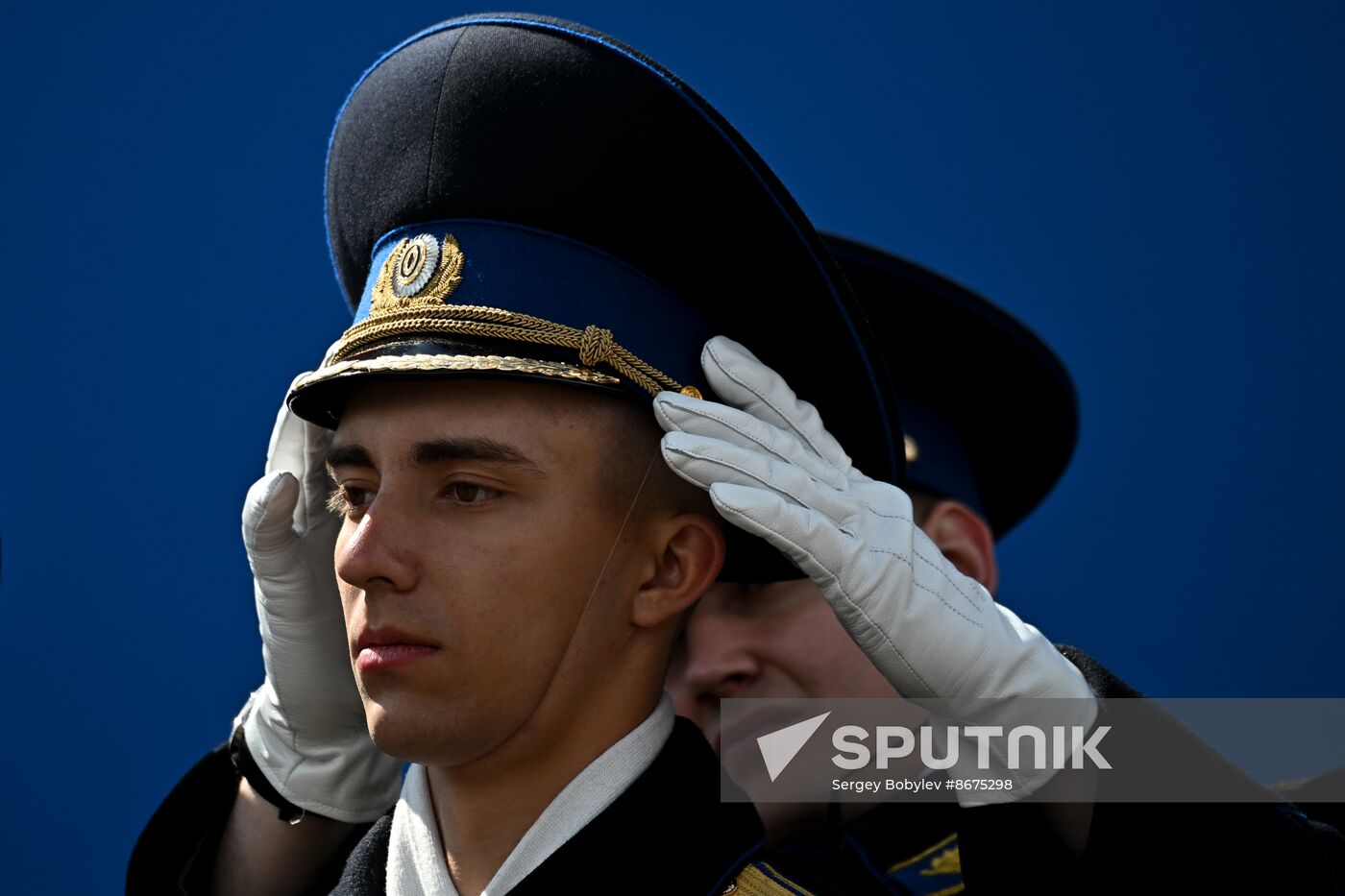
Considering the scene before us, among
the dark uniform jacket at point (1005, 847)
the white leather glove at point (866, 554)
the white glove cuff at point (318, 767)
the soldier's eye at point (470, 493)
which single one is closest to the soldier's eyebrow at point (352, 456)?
the soldier's eye at point (470, 493)

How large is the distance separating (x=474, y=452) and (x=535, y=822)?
430 mm

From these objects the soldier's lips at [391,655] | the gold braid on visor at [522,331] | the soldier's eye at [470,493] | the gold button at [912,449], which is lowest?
the soldier's lips at [391,655]

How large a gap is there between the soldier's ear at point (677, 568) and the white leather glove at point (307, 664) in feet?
1.88

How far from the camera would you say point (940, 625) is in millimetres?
1788

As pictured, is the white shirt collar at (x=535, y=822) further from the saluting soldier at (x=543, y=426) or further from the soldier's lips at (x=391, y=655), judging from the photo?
the soldier's lips at (x=391, y=655)

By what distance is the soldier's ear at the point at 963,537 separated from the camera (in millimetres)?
2838

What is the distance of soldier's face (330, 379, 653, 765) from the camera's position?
1638mm

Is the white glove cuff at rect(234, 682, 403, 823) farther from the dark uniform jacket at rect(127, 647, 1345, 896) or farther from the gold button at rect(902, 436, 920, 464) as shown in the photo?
the gold button at rect(902, 436, 920, 464)

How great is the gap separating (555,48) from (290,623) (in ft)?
2.94

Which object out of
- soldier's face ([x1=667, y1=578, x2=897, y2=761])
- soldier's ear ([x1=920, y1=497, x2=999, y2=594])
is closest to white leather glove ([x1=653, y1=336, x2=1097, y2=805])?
soldier's face ([x1=667, y1=578, x2=897, y2=761])

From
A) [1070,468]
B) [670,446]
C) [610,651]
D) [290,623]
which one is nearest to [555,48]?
[670,446]

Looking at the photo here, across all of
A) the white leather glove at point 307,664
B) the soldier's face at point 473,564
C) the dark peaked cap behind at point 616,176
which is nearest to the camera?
the soldier's face at point 473,564

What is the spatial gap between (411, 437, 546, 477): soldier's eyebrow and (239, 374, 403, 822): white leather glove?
1.60ft

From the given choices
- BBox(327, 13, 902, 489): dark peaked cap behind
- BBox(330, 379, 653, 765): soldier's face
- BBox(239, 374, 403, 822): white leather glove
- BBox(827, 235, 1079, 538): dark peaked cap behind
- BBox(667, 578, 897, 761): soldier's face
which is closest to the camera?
BBox(330, 379, 653, 765): soldier's face
